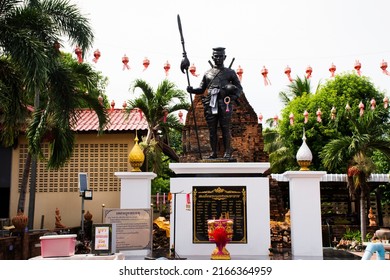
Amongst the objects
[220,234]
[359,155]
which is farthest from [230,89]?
[359,155]

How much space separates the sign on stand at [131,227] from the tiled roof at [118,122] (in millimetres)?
8442

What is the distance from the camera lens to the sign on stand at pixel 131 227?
29.0 feet

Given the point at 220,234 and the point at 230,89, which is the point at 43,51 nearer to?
the point at 230,89

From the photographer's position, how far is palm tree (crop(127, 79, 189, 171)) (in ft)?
56.9

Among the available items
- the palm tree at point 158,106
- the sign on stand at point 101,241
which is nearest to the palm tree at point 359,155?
the palm tree at point 158,106

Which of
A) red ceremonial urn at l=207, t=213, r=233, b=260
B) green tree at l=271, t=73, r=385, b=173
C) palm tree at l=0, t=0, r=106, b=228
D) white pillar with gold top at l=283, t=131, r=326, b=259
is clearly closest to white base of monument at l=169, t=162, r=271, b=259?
white pillar with gold top at l=283, t=131, r=326, b=259

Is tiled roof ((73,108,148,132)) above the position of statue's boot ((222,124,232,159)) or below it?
above

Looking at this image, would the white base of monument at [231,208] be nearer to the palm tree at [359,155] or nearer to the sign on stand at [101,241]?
the sign on stand at [101,241]

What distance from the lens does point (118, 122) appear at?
18.1m

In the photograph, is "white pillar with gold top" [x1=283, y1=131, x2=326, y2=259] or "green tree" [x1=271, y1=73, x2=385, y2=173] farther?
"green tree" [x1=271, y1=73, x2=385, y2=173]

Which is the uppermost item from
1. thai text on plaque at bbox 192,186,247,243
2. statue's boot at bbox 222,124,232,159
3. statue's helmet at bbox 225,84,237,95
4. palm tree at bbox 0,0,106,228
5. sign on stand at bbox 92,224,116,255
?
palm tree at bbox 0,0,106,228

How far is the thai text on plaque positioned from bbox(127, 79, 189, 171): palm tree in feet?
27.1

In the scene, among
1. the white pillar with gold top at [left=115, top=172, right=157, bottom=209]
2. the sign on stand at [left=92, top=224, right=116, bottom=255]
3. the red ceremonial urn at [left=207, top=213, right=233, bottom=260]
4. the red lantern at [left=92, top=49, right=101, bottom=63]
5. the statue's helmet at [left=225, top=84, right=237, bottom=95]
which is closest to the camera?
the sign on stand at [left=92, top=224, right=116, bottom=255]

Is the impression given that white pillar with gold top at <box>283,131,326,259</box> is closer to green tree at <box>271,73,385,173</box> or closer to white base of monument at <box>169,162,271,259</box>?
white base of monument at <box>169,162,271,259</box>
